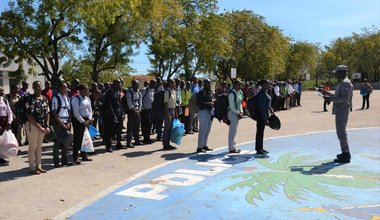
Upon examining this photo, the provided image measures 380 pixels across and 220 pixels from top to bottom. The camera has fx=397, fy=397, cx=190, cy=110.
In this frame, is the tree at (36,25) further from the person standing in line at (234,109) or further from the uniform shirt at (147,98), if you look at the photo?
the person standing in line at (234,109)

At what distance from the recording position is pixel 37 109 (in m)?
7.75

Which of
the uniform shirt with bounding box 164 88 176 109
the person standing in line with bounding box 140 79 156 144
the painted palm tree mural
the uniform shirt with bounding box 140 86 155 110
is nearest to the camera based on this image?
the painted palm tree mural

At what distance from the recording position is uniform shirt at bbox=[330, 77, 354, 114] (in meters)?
8.41

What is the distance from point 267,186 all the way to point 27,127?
15.6 ft

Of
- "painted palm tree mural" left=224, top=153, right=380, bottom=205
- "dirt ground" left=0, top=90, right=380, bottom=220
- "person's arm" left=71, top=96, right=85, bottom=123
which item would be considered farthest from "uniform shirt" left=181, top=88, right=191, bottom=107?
"painted palm tree mural" left=224, top=153, right=380, bottom=205

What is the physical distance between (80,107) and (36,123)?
4.55 ft

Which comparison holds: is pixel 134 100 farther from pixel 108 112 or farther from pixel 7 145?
pixel 7 145

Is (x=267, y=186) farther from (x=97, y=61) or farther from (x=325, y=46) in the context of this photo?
(x=325, y=46)

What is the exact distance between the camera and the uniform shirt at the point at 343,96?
8406 millimetres

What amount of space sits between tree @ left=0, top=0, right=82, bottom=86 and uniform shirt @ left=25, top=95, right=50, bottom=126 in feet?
49.2

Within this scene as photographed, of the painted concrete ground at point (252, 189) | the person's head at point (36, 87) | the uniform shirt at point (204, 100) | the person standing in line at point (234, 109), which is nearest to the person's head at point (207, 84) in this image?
the uniform shirt at point (204, 100)

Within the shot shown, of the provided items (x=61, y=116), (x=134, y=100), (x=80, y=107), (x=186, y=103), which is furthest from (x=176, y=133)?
(x=61, y=116)

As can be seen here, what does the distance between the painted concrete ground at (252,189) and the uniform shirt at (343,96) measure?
4.04ft

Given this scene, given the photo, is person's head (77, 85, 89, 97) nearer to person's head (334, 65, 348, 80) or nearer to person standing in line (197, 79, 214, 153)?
person standing in line (197, 79, 214, 153)
